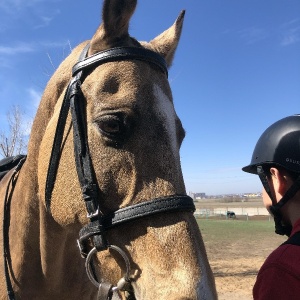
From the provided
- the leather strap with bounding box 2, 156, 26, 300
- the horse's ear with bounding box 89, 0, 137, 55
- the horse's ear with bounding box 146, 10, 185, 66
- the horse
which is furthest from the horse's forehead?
the leather strap with bounding box 2, 156, 26, 300

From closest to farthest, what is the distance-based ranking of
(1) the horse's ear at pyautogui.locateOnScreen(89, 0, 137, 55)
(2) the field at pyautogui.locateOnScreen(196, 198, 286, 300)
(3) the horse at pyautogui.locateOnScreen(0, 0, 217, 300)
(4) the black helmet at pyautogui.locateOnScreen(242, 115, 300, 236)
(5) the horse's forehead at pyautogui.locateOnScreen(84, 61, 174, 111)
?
(3) the horse at pyautogui.locateOnScreen(0, 0, 217, 300) → (5) the horse's forehead at pyautogui.locateOnScreen(84, 61, 174, 111) → (1) the horse's ear at pyautogui.locateOnScreen(89, 0, 137, 55) → (4) the black helmet at pyautogui.locateOnScreen(242, 115, 300, 236) → (2) the field at pyautogui.locateOnScreen(196, 198, 286, 300)

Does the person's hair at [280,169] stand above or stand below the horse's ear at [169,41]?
below

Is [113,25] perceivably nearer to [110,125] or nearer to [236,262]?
[110,125]

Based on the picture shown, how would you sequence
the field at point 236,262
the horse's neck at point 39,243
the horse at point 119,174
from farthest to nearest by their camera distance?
the field at point 236,262
the horse's neck at point 39,243
the horse at point 119,174

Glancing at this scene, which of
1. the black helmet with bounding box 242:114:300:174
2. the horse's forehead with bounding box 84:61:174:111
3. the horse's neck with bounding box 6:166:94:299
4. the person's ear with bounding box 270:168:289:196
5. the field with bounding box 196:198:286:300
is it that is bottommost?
the field with bounding box 196:198:286:300

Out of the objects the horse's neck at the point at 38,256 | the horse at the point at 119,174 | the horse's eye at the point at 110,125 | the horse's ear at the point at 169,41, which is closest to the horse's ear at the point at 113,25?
the horse at the point at 119,174

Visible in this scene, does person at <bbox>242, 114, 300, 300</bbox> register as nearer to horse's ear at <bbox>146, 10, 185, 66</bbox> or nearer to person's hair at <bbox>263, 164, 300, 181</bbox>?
person's hair at <bbox>263, 164, 300, 181</bbox>

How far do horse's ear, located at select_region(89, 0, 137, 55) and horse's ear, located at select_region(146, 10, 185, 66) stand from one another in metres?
0.43

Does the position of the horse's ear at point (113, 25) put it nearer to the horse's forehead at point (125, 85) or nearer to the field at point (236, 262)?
the horse's forehead at point (125, 85)

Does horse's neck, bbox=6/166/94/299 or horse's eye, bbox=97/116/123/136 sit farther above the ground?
horse's eye, bbox=97/116/123/136

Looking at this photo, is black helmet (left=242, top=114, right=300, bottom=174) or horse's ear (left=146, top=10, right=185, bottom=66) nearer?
black helmet (left=242, top=114, right=300, bottom=174)

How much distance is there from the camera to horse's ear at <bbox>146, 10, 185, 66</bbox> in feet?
10.2

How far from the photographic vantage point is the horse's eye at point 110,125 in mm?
2264

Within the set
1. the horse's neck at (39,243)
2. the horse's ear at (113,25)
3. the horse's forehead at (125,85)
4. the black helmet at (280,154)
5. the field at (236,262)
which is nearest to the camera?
the horse's forehead at (125,85)
